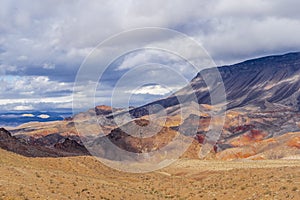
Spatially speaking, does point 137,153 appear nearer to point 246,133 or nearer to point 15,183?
point 15,183

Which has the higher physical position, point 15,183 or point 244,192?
point 15,183

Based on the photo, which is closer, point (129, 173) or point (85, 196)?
point (85, 196)

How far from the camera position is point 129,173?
57.3 m

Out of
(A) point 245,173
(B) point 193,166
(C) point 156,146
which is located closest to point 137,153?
(C) point 156,146

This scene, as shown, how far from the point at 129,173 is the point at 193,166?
1156 centimetres

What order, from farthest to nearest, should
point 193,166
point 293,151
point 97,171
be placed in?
point 293,151, point 193,166, point 97,171

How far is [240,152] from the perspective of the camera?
120188 mm

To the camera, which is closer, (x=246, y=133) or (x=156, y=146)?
(x=156, y=146)

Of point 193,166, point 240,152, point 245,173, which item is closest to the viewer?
point 245,173

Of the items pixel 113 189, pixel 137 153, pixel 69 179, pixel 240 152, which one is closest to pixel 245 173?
pixel 113 189

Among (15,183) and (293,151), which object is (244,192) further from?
(293,151)

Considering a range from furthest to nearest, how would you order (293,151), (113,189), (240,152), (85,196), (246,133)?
1. (246,133)
2. (240,152)
3. (293,151)
4. (113,189)
5. (85,196)

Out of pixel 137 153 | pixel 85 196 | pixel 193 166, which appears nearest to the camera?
pixel 85 196

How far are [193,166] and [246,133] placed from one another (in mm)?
106423
